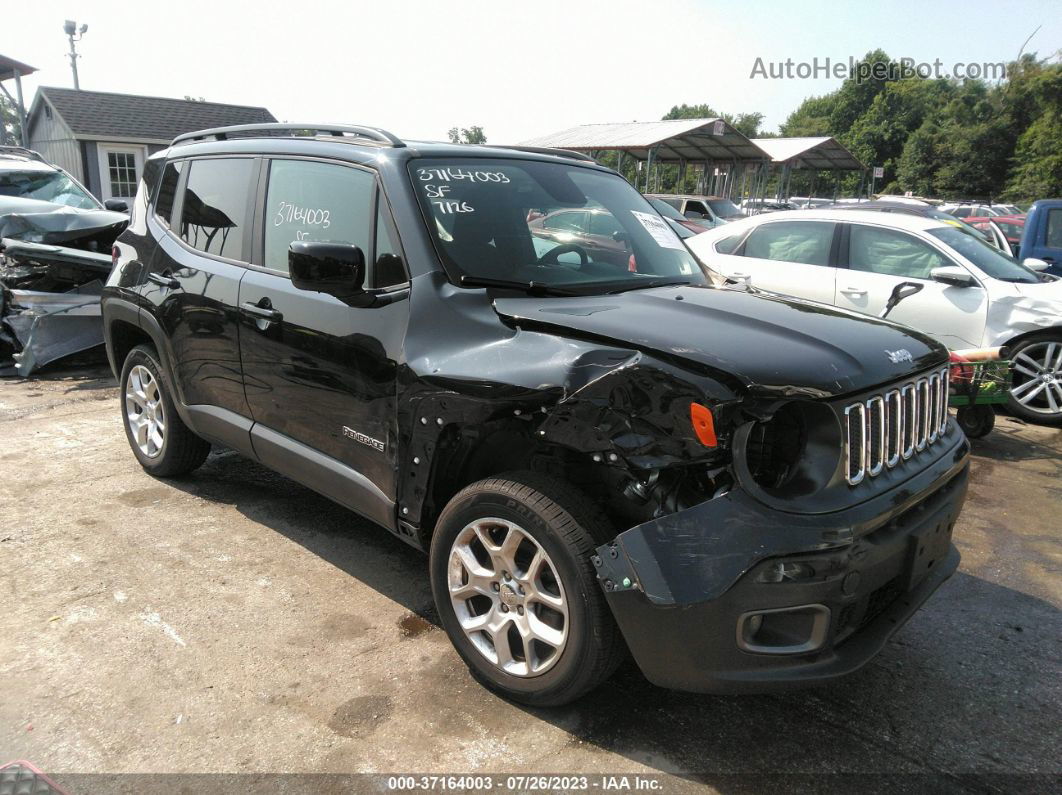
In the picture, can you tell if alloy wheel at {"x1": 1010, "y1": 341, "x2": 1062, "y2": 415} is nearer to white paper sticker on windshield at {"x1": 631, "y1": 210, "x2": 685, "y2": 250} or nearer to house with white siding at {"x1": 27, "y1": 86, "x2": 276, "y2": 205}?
white paper sticker on windshield at {"x1": 631, "y1": 210, "x2": 685, "y2": 250}

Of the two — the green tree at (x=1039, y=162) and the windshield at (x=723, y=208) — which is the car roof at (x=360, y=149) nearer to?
the windshield at (x=723, y=208)

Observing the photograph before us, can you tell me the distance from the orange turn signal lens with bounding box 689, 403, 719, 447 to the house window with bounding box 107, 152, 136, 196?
Answer: 29227mm

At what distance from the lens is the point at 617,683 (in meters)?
2.90

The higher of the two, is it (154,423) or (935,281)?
(935,281)

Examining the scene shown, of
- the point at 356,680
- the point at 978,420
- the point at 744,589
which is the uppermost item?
the point at 744,589

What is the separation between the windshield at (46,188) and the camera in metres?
10.1

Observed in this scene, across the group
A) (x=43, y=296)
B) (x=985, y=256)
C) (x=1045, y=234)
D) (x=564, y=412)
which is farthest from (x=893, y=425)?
(x=1045, y=234)

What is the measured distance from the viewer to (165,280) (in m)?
4.22

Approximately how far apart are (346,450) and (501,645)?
1069mm

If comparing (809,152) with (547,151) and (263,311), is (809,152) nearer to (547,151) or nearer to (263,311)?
(547,151)

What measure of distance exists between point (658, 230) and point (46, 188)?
9.80 meters

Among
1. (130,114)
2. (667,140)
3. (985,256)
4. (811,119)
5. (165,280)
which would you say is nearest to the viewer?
(165,280)

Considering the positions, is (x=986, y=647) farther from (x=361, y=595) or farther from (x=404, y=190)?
(x=404, y=190)

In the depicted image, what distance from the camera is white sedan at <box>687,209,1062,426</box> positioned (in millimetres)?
6676
